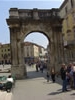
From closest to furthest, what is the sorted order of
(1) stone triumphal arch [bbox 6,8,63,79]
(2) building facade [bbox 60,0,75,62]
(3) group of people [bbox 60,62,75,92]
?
(3) group of people [bbox 60,62,75,92] → (1) stone triumphal arch [bbox 6,8,63,79] → (2) building facade [bbox 60,0,75,62]

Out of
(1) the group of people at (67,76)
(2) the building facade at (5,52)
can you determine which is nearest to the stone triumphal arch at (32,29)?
(1) the group of people at (67,76)

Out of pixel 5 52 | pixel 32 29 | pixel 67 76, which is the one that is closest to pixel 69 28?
pixel 32 29

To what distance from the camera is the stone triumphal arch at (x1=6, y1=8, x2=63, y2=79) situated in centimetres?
3228

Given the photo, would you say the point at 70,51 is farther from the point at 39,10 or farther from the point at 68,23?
the point at 39,10

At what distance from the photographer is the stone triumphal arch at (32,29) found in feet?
106

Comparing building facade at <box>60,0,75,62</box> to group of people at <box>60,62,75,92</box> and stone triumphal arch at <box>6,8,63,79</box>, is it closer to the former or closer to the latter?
stone triumphal arch at <box>6,8,63,79</box>

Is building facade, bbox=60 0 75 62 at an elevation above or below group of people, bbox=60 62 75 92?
above

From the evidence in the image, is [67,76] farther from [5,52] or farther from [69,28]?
[5,52]

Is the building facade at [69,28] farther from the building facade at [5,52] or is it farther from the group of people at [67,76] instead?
the building facade at [5,52]

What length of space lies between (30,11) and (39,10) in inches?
40.2

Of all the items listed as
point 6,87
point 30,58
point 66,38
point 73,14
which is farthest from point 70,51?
point 30,58

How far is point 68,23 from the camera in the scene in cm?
5316

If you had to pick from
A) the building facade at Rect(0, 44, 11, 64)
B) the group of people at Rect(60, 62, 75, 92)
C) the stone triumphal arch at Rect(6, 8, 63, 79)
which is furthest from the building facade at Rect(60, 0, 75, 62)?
the building facade at Rect(0, 44, 11, 64)

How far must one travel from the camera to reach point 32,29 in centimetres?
3281
